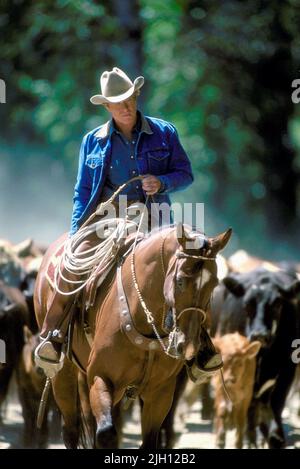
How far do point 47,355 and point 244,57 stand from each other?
50.2 ft

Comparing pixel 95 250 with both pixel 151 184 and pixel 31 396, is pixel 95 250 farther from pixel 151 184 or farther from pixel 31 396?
pixel 31 396

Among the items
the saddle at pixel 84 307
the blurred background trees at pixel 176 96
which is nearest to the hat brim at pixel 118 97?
the saddle at pixel 84 307

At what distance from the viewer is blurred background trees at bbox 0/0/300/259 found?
22391 millimetres

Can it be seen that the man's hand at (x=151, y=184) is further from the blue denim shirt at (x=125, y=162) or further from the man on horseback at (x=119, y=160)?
the blue denim shirt at (x=125, y=162)

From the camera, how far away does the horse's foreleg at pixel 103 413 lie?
24.7 ft

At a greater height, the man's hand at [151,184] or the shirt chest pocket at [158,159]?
the shirt chest pocket at [158,159]

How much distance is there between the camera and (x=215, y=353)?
762 cm

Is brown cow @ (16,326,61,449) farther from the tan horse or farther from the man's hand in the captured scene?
the man's hand

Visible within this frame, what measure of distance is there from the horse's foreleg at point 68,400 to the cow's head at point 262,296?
13.2 feet

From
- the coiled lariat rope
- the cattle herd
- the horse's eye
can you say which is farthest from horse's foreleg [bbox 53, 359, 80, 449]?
the cattle herd

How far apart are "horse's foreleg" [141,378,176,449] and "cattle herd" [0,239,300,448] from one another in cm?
443
